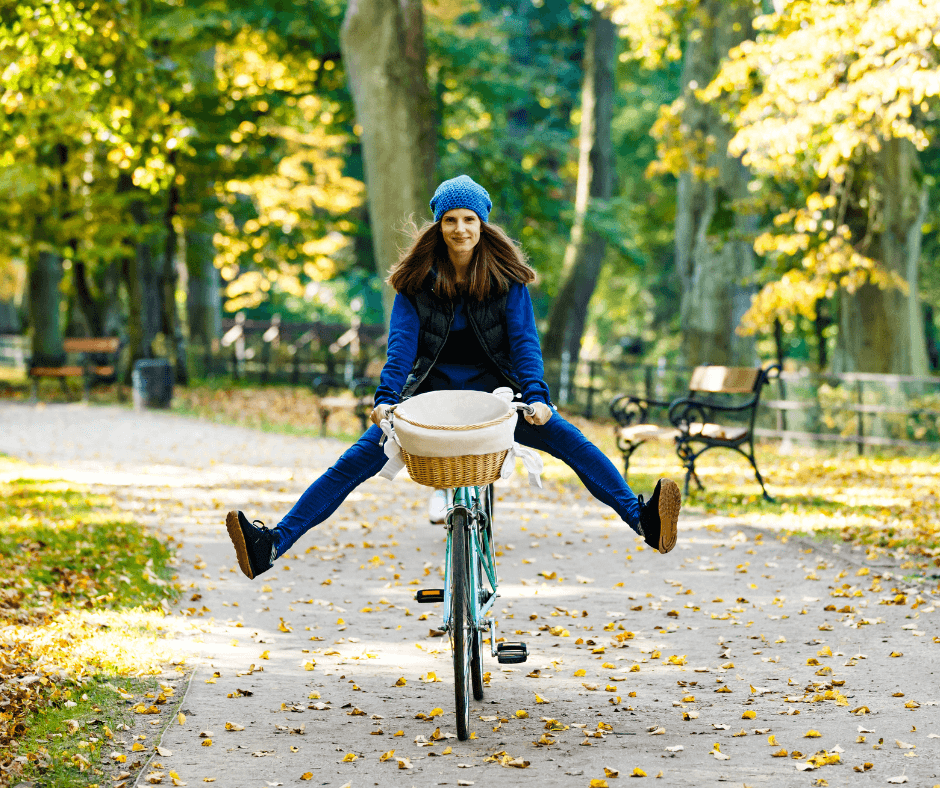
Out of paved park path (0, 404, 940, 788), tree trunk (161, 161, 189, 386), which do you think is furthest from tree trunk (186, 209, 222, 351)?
paved park path (0, 404, 940, 788)

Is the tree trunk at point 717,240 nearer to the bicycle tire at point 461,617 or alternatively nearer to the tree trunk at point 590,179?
the tree trunk at point 590,179

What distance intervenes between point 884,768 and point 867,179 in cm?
1292

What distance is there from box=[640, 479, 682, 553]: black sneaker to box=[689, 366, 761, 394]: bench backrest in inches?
227

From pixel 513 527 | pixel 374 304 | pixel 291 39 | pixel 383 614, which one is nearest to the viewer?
pixel 383 614

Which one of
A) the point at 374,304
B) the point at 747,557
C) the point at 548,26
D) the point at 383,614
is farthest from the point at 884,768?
the point at 374,304

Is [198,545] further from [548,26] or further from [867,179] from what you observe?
[548,26]

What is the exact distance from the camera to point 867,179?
15.2m

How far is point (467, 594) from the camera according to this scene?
4.19 metres

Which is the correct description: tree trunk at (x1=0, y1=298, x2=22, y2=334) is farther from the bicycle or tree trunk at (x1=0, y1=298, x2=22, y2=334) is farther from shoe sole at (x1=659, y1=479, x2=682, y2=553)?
shoe sole at (x1=659, y1=479, x2=682, y2=553)

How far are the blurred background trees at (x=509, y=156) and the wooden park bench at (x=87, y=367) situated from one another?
71 centimetres

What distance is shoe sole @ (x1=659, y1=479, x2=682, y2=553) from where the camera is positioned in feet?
13.5

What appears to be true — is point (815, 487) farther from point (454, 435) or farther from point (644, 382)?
point (644, 382)

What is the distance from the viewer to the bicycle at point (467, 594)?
13.4ft

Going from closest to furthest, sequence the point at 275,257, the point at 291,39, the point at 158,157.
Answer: the point at 158,157 < the point at 291,39 < the point at 275,257
